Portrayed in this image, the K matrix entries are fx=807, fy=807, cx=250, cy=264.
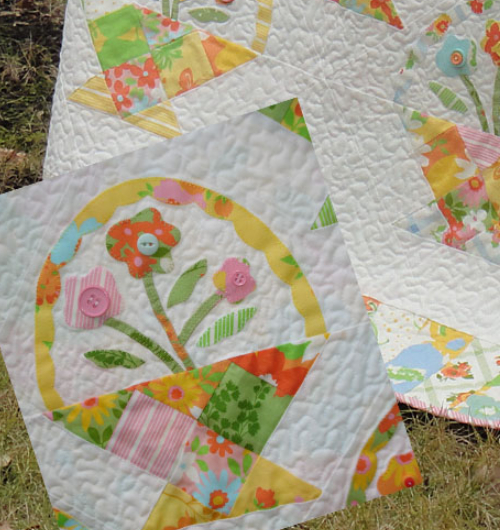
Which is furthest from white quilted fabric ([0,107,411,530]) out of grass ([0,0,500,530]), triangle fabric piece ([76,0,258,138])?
triangle fabric piece ([76,0,258,138])

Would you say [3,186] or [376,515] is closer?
[376,515]

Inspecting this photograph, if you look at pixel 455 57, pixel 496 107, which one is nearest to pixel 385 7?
pixel 455 57

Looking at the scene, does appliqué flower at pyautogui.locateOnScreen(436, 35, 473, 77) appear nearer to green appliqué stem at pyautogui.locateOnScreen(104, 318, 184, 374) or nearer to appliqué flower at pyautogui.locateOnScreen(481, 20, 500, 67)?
appliqué flower at pyautogui.locateOnScreen(481, 20, 500, 67)

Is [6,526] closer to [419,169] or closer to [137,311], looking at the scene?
[137,311]

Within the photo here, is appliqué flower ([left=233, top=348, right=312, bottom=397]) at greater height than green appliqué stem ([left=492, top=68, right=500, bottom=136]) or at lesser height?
lesser

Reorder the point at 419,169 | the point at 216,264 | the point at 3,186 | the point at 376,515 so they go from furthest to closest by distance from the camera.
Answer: the point at 3,186, the point at 419,169, the point at 376,515, the point at 216,264

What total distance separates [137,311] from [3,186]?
2.38 feet

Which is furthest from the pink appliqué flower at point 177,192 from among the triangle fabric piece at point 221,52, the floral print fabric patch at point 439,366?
the floral print fabric patch at point 439,366

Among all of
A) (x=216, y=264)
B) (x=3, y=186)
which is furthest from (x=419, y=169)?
(x=3, y=186)

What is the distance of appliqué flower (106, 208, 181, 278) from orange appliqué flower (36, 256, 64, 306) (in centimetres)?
8

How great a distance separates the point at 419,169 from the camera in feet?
4.53

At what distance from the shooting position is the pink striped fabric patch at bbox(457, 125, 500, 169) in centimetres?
135

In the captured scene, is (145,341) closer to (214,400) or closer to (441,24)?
(214,400)

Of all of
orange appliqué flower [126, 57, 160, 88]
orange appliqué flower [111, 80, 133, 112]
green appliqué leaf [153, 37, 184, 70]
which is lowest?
orange appliqué flower [111, 80, 133, 112]
